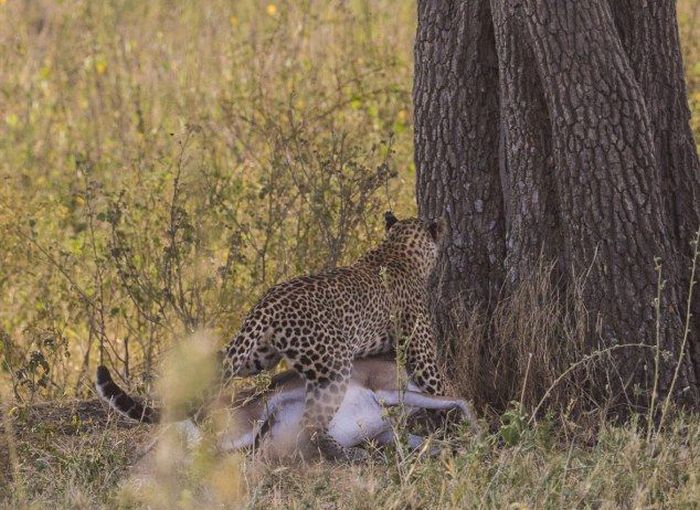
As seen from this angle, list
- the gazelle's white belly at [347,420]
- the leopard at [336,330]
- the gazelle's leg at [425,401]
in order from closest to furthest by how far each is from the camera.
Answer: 1. the leopard at [336,330]
2. the gazelle's white belly at [347,420]
3. the gazelle's leg at [425,401]

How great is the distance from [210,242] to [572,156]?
7.83ft

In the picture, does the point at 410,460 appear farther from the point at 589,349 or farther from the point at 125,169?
the point at 125,169

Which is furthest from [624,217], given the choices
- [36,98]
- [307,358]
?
[36,98]

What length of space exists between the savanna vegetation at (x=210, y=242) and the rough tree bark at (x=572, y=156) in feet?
0.71

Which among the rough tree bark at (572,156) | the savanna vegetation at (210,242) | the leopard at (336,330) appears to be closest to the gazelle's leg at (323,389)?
the leopard at (336,330)

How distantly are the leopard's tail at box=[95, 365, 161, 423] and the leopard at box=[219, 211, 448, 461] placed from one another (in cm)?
30

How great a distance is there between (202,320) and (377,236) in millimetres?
1044

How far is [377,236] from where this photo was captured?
736 centimetres

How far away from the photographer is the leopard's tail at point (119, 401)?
4.92 metres

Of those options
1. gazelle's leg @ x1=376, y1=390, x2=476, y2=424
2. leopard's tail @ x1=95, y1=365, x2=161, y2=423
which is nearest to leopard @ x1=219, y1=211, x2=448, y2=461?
gazelle's leg @ x1=376, y1=390, x2=476, y2=424

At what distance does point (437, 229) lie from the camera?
612 centimetres

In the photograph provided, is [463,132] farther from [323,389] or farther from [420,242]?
[323,389]

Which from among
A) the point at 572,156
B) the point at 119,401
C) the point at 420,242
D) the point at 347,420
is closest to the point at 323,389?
the point at 347,420

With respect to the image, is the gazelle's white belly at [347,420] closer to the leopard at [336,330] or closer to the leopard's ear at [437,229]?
the leopard at [336,330]
